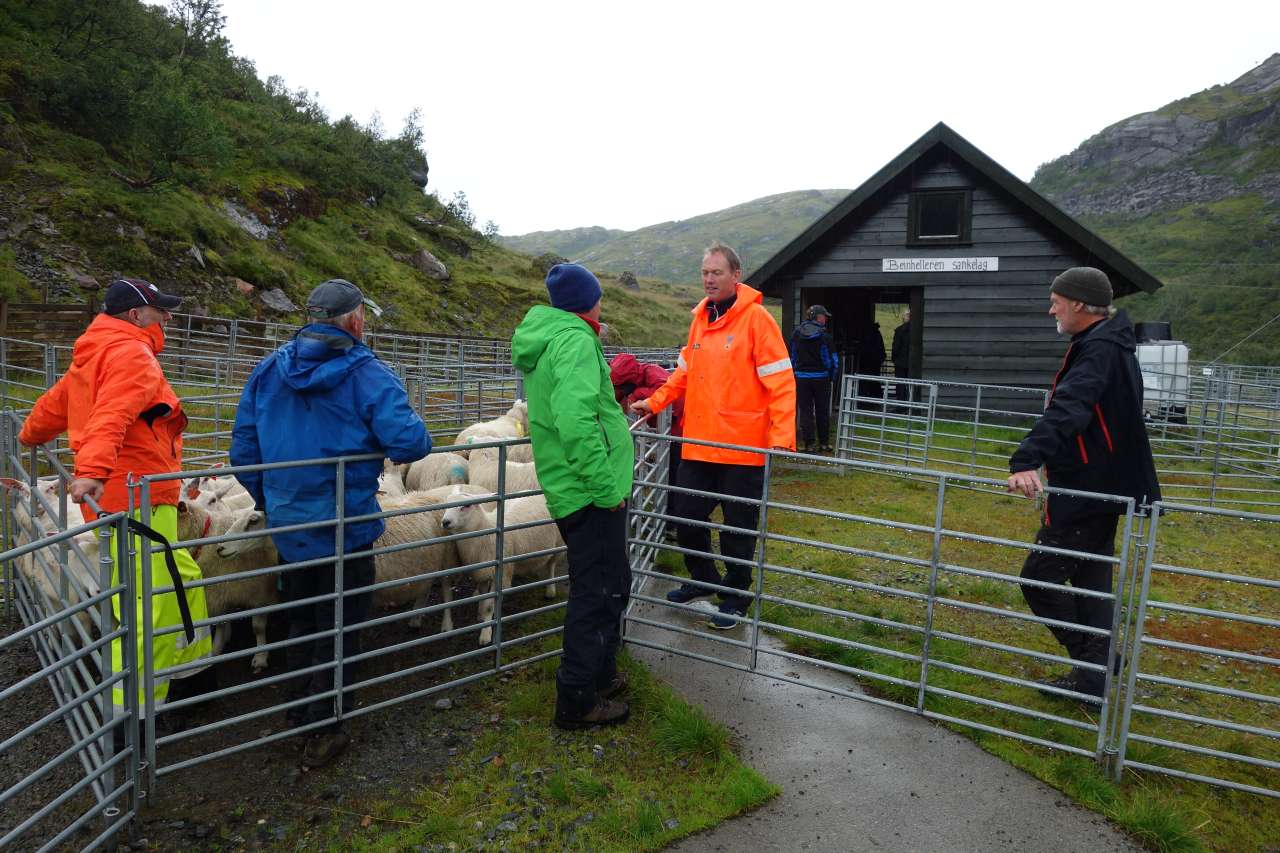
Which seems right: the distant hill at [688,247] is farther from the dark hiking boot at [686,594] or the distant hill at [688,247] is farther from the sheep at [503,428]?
the dark hiking boot at [686,594]

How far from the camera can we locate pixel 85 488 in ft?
12.1

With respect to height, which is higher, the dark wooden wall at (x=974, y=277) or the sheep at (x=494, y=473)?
the dark wooden wall at (x=974, y=277)

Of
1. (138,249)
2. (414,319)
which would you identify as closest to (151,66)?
(138,249)

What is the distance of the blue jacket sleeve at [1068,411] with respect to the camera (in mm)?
4051

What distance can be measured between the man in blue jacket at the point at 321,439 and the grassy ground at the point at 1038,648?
248 cm

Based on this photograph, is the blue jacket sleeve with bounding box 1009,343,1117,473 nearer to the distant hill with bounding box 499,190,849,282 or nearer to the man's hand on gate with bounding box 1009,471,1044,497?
the man's hand on gate with bounding box 1009,471,1044,497

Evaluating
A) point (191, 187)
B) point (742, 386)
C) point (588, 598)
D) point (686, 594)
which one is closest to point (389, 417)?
point (588, 598)

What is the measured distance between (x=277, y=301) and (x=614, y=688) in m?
23.2

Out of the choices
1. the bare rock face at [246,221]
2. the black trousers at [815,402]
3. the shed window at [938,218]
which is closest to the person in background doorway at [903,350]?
the shed window at [938,218]

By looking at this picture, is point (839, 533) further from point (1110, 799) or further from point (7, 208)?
point (7, 208)

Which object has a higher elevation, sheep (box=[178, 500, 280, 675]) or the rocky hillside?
the rocky hillside

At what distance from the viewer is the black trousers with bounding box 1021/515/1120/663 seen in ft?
14.0

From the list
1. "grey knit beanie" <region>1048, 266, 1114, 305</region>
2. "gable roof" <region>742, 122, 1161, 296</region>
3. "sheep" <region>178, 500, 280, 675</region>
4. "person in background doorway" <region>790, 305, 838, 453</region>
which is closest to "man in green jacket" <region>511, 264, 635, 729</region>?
"sheep" <region>178, 500, 280, 675</region>

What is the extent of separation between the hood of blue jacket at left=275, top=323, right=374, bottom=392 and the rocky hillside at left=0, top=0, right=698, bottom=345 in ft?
58.5
